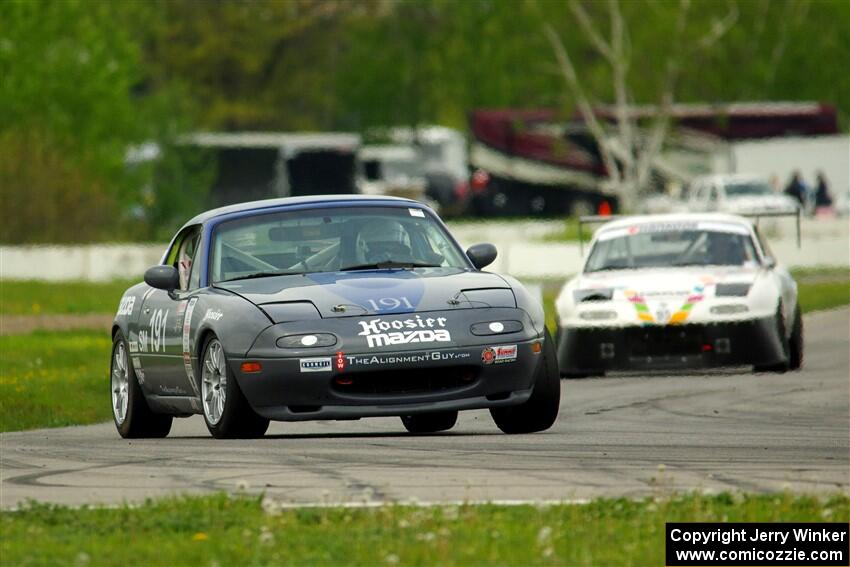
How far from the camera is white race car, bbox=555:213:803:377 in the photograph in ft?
58.0

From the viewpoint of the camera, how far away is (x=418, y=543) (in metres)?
7.71

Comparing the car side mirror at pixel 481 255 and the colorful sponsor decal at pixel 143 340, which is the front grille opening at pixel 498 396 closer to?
the car side mirror at pixel 481 255

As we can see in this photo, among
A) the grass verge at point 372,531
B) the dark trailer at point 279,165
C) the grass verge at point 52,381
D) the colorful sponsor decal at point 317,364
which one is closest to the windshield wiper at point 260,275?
the colorful sponsor decal at point 317,364

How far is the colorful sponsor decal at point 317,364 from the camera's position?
11.9 meters

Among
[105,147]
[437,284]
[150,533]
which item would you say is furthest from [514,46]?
[150,533]

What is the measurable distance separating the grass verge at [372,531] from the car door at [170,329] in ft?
12.9

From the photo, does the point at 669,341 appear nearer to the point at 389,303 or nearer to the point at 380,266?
the point at 380,266

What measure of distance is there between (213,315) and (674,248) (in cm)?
759

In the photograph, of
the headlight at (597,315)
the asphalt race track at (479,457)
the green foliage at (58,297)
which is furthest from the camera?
the green foliage at (58,297)

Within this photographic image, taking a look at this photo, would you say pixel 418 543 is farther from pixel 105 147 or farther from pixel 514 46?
pixel 514 46

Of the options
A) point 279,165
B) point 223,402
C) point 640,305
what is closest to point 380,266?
point 223,402

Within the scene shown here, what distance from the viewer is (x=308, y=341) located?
11914 millimetres

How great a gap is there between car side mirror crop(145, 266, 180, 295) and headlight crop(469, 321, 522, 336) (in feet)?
7.18

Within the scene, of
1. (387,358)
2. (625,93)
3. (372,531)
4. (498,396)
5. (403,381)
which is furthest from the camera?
(625,93)
